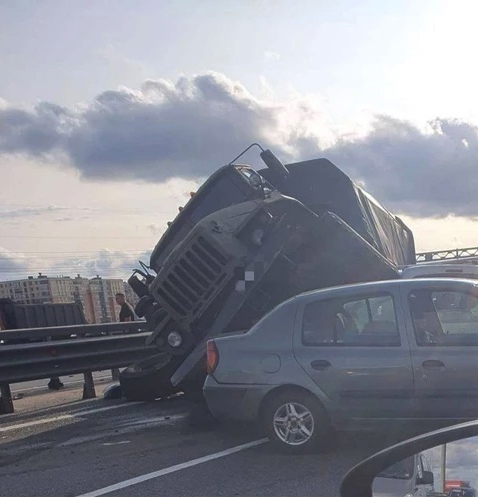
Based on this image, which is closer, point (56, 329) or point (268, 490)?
point (268, 490)

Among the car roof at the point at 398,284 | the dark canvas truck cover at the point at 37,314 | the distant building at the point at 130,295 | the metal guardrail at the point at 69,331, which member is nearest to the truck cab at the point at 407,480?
the car roof at the point at 398,284

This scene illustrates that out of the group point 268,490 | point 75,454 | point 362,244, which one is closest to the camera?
point 268,490

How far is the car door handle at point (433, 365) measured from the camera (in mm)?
5687

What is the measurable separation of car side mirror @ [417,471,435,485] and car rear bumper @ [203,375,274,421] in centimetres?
401

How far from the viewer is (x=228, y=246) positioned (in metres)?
8.10

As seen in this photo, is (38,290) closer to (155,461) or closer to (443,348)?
(155,461)

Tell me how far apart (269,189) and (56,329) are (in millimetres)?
3815

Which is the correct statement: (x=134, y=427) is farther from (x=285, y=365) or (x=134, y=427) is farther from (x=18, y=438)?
(x=285, y=365)

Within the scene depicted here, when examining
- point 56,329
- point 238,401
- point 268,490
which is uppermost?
point 56,329

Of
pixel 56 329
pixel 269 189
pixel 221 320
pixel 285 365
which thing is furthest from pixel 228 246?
pixel 56 329

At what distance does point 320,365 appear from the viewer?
5.99 meters

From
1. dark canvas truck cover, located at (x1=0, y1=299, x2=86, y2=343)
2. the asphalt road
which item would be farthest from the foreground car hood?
dark canvas truck cover, located at (x1=0, y1=299, x2=86, y2=343)

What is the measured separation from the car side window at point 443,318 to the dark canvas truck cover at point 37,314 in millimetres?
11500

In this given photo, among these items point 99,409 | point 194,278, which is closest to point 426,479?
point 194,278
